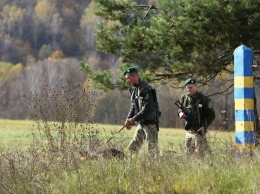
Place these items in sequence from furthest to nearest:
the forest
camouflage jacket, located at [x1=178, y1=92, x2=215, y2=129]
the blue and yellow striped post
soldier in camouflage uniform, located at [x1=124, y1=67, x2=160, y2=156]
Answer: the forest, camouflage jacket, located at [x1=178, y1=92, x2=215, y2=129], soldier in camouflage uniform, located at [x1=124, y1=67, x2=160, y2=156], the blue and yellow striped post

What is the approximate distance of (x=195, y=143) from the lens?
29.8 feet

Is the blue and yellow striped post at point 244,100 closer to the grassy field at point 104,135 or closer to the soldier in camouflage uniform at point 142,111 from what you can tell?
the grassy field at point 104,135

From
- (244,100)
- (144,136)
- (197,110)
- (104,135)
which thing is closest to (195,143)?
(197,110)

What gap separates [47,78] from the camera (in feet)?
330

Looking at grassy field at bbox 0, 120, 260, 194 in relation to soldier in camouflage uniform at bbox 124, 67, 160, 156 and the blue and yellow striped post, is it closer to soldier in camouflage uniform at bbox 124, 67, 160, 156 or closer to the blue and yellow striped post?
the blue and yellow striped post

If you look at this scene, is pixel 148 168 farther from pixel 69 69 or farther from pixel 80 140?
pixel 69 69

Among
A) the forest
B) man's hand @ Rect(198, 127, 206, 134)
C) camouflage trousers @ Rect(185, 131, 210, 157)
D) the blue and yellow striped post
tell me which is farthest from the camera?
the forest

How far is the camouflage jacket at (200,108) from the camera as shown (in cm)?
908

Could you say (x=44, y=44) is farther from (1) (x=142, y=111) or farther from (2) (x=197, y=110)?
(1) (x=142, y=111)

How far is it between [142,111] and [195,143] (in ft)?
3.30

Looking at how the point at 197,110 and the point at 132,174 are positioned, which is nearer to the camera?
the point at 132,174

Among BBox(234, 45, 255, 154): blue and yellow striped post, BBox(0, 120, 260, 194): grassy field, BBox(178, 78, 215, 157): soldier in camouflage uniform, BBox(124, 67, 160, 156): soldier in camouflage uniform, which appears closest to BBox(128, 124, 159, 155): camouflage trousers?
BBox(124, 67, 160, 156): soldier in camouflage uniform

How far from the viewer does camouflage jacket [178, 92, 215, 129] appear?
9.08 metres

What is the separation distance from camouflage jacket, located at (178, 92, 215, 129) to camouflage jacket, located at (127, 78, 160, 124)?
1.67 ft
